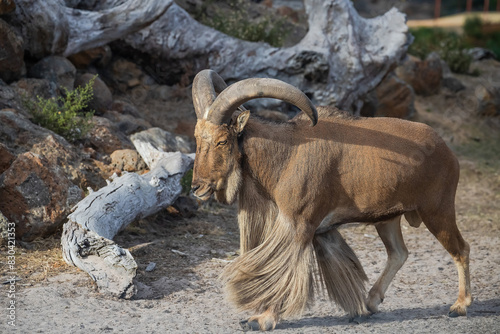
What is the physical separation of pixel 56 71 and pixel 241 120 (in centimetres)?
499

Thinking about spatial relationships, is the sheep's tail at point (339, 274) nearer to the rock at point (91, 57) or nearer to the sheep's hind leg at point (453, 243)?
the sheep's hind leg at point (453, 243)

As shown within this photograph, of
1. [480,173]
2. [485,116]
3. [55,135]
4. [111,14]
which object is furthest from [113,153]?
[485,116]

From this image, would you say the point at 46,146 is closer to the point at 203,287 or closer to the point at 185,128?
the point at 203,287

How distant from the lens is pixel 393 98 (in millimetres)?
13188

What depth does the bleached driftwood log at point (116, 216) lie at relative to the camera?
5758 mm

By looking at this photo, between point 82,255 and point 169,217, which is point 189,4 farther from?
point 82,255

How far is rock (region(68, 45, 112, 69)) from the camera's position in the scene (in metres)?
10.2

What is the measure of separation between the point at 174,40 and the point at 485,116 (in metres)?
7.45

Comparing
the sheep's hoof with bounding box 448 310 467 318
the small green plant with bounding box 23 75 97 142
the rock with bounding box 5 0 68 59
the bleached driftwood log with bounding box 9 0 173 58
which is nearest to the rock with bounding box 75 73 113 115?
the bleached driftwood log with bounding box 9 0 173 58

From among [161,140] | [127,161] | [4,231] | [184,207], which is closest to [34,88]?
[127,161]

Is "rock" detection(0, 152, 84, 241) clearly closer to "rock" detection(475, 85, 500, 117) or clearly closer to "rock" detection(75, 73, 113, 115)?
"rock" detection(75, 73, 113, 115)

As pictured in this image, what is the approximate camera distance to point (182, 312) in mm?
5531

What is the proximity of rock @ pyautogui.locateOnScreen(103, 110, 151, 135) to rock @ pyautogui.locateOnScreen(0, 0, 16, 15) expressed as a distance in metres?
1.92

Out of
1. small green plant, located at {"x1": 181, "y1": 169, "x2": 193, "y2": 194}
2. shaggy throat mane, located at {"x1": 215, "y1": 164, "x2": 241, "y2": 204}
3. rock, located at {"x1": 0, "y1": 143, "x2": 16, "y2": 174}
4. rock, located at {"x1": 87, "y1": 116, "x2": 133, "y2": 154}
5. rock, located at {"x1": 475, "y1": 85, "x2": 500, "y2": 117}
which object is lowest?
rock, located at {"x1": 475, "y1": 85, "x2": 500, "y2": 117}
